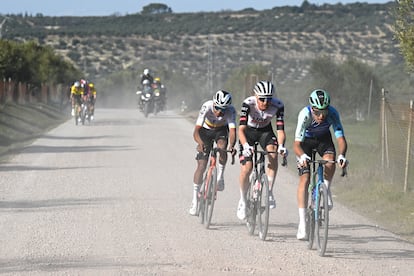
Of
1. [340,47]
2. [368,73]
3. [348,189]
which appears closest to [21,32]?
[340,47]

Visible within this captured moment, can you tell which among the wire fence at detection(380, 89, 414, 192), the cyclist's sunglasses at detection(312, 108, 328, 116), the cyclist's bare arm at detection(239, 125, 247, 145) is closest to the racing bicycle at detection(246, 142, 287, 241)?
the cyclist's bare arm at detection(239, 125, 247, 145)

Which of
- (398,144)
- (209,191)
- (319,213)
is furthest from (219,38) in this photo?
(319,213)

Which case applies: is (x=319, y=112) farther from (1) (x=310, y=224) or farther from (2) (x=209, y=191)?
(2) (x=209, y=191)

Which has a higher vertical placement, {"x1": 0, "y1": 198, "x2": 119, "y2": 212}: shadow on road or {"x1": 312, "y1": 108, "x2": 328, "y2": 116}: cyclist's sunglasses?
{"x1": 312, "y1": 108, "x2": 328, "y2": 116}: cyclist's sunglasses

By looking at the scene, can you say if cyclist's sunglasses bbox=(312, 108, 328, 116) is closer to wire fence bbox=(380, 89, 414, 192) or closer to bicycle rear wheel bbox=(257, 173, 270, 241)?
bicycle rear wheel bbox=(257, 173, 270, 241)

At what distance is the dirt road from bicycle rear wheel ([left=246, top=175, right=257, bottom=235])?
0.18 m

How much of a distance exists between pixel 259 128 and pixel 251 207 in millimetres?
1026

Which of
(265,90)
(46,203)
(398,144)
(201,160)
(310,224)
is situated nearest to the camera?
(310,224)

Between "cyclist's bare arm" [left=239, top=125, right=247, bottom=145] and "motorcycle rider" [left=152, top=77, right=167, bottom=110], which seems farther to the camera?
"motorcycle rider" [left=152, top=77, right=167, bottom=110]

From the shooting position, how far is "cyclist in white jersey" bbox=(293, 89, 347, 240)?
1196cm

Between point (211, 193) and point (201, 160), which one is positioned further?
point (201, 160)

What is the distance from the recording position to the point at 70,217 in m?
14.5

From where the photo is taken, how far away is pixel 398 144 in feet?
62.9

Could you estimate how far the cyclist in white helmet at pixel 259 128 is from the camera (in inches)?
509
